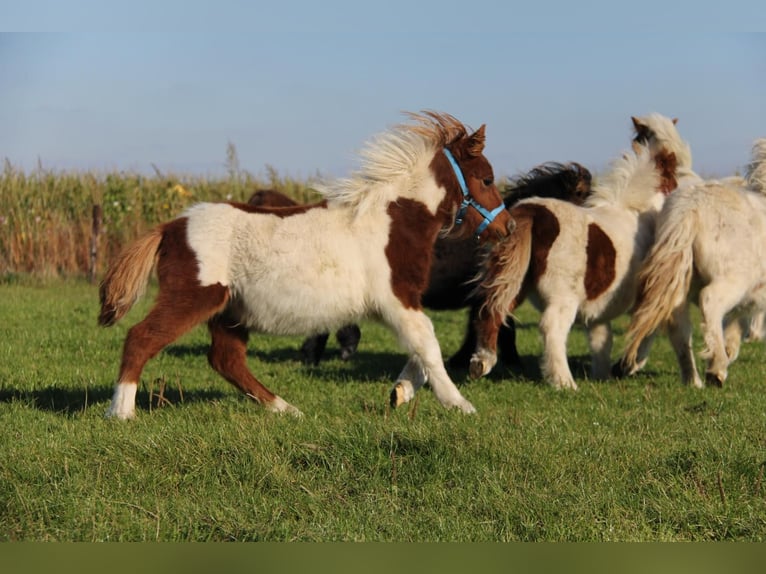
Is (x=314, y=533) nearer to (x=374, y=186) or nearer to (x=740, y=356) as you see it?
(x=374, y=186)

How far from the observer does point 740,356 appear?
11930mm

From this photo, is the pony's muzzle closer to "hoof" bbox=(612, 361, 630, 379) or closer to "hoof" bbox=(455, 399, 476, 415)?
"hoof" bbox=(455, 399, 476, 415)

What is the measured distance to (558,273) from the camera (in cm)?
902

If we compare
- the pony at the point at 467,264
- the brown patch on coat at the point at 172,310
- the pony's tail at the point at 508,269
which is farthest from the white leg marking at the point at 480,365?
the brown patch on coat at the point at 172,310

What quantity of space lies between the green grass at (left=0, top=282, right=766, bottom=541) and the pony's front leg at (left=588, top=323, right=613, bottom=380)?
61.1 inches

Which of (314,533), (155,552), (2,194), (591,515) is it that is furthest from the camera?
(2,194)

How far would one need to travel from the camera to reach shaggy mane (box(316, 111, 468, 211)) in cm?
756

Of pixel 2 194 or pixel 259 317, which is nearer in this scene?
pixel 259 317

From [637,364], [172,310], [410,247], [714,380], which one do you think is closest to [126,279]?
[172,310]

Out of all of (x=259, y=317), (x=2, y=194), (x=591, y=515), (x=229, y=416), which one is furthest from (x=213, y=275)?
(x=2, y=194)

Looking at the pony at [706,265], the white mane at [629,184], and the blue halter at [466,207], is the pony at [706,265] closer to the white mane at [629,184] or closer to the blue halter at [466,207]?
the white mane at [629,184]

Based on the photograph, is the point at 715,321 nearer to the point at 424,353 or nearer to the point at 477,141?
the point at 477,141

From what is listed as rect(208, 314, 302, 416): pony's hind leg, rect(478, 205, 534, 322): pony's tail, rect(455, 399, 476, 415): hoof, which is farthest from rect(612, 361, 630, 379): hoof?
rect(208, 314, 302, 416): pony's hind leg

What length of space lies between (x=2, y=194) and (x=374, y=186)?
15.0 meters
